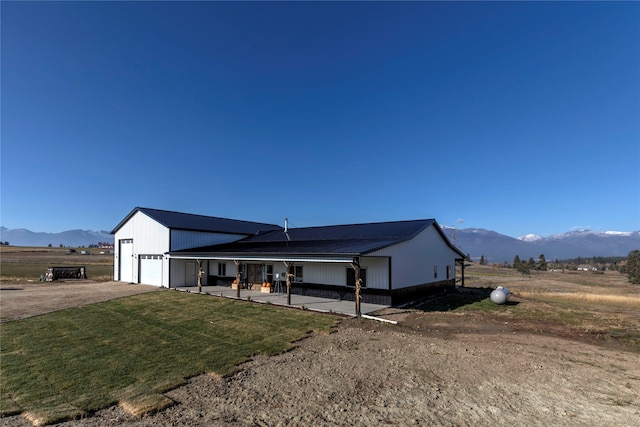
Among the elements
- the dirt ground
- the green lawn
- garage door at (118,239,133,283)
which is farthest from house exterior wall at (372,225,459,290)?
garage door at (118,239,133,283)

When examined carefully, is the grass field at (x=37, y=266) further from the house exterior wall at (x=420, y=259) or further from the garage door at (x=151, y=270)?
the house exterior wall at (x=420, y=259)

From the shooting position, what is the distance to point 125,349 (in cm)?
912

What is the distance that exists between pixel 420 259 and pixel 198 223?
19.4m

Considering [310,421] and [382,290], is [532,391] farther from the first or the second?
[382,290]

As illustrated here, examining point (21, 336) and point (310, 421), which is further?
point (21, 336)

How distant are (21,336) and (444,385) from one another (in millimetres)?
12711

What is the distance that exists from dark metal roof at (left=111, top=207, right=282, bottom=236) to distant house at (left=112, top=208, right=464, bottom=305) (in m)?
0.08

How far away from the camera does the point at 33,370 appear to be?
7477 millimetres

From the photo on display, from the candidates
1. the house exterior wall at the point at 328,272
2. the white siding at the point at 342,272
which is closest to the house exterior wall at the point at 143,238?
the house exterior wall at the point at 328,272

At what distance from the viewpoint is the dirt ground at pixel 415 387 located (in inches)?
210

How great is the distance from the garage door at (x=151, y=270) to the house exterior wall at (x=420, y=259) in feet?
60.6

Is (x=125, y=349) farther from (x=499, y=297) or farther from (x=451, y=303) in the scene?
(x=499, y=297)

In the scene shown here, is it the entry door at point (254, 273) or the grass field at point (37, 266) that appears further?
the grass field at point (37, 266)

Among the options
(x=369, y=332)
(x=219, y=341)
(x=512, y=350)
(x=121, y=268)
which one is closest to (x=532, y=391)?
(x=512, y=350)
